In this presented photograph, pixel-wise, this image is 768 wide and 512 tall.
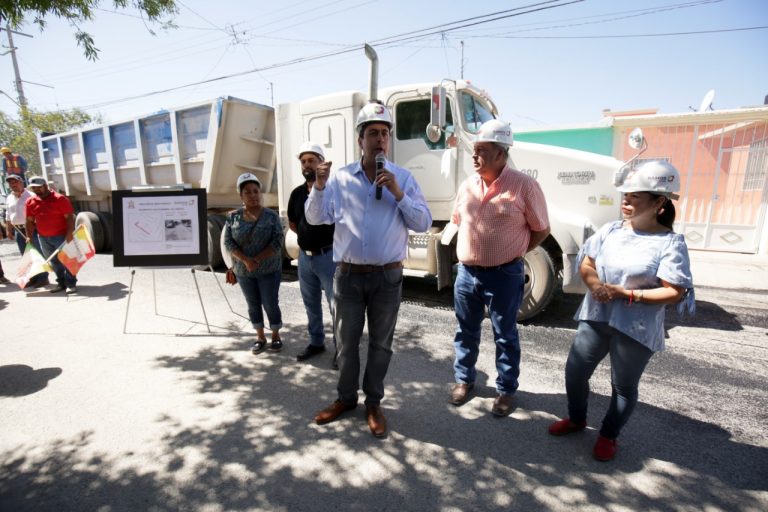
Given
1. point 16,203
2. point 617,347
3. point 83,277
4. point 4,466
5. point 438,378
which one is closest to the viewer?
point 617,347

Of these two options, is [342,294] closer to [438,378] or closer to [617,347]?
[438,378]

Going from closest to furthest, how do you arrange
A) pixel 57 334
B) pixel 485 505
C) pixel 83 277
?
pixel 485 505
pixel 57 334
pixel 83 277

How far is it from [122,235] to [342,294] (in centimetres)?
329

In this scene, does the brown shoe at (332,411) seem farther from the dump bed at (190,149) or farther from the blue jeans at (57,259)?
the blue jeans at (57,259)

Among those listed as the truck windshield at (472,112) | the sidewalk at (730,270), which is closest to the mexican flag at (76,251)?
the truck windshield at (472,112)

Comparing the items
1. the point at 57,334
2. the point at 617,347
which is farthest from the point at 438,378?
the point at 57,334

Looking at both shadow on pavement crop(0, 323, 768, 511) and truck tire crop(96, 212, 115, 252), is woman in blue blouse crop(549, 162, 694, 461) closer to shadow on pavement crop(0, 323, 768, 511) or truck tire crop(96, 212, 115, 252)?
shadow on pavement crop(0, 323, 768, 511)

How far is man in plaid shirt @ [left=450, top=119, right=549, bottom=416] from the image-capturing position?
8.77 feet

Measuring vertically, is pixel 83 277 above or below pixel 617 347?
below

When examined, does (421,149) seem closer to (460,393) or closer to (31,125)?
(460,393)

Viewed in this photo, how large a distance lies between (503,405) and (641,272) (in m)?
1.34

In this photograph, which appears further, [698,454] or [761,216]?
[761,216]

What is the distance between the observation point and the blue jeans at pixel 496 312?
277 cm

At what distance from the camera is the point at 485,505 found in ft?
6.61
